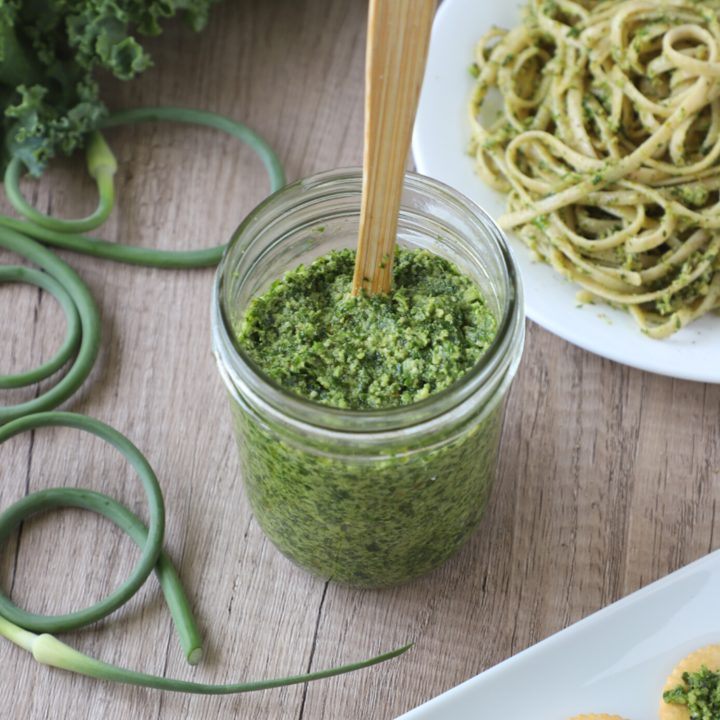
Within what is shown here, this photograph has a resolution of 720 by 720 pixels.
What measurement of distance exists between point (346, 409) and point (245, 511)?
809 mm

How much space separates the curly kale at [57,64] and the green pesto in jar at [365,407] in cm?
113

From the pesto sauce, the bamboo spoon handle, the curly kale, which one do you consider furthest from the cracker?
the curly kale

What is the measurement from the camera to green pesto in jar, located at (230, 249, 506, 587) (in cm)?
144

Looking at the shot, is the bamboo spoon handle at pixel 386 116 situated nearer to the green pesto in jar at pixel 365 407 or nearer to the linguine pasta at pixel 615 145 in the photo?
the green pesto in jar at pixel 365 407

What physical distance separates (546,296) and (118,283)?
1.18m

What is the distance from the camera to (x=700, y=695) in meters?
1.62

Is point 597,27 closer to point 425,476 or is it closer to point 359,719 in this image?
point 425,476

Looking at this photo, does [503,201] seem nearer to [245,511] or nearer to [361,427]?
[245,511]

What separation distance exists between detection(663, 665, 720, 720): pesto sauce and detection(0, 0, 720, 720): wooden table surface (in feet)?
0.94

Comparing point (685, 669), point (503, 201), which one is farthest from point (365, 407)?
point (503, 201)

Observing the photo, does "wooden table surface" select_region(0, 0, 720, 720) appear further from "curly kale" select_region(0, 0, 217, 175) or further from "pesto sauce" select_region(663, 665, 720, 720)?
"pesto sauce" select_region(663, 665, 720, 720)

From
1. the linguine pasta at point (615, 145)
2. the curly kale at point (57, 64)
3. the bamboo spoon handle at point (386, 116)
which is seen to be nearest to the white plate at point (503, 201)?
the linguine pasta at point (615, 145)

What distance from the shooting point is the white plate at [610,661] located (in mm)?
1632

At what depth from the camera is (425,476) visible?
1.48 metres
